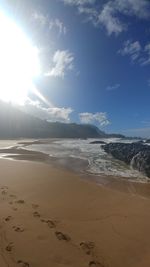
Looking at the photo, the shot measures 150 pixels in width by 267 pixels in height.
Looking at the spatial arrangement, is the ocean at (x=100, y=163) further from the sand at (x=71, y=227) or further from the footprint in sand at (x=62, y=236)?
the footprint in sand at (x=62, y=236)

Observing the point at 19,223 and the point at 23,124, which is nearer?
the point at 19,223

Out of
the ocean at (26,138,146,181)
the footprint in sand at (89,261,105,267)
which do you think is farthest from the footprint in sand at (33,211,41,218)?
the ocean at (26,138,146,181)

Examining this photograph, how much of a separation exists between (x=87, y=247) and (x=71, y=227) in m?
1.09

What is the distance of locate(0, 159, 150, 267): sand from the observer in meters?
5.03

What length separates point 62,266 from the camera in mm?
4727

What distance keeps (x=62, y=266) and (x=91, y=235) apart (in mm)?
1477

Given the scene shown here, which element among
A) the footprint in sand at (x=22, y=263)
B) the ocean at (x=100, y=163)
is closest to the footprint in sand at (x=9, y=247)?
the footprint in sand at (x=22, y=263)

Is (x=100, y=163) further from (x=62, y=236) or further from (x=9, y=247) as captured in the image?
(x=9, y=247)

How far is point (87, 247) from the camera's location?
214 inches

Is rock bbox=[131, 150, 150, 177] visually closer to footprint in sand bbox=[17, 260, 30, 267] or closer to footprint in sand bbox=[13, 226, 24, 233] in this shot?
footprint in sand bbox=[13, 226, 24, 233]

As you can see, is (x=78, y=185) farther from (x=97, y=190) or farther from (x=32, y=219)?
(x=32, y=219)

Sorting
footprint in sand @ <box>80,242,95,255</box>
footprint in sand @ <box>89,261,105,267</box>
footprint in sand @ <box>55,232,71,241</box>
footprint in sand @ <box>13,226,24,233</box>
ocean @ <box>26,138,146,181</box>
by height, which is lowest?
footprint in sand @ <box>89,261,105,267</box>

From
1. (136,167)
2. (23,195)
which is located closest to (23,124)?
(136,167)

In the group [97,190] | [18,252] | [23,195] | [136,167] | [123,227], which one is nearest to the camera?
[18,252]
